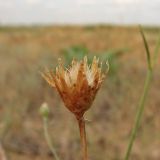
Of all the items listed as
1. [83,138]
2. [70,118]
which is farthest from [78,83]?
[70,118]

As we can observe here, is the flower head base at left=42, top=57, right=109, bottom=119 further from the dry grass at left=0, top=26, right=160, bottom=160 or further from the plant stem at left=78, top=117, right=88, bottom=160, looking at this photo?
the dry grass at left=0, top=26, right=160, bottom=160

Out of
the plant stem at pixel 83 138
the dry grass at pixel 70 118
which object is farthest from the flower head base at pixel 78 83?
the dry grass at pixel 70 118

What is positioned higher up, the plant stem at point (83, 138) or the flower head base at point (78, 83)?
the flower head base at point (78, 83)

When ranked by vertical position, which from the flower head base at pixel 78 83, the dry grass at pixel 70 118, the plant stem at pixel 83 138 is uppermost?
the flower head base at pixel 78 83

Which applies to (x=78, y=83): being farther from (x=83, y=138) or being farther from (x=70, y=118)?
(x=70, y=118)

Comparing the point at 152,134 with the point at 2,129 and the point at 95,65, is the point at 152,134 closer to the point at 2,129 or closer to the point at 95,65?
the point at 2,129

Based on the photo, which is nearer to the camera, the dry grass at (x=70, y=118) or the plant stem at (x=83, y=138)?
the plant stem at (x=83, y=138)

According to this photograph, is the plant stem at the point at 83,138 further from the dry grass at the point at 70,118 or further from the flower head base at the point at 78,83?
the dry grass at the point at 70,118

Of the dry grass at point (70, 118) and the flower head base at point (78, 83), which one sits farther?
the dry grass at point (70, 118)

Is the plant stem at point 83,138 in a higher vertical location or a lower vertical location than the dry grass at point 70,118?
higher

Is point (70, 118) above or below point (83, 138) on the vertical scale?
below
